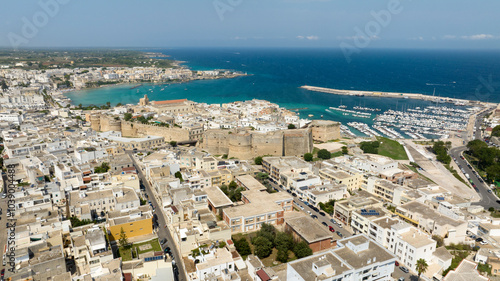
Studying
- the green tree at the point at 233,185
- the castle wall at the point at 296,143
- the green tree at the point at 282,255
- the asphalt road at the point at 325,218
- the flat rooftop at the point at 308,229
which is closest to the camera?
the green tree at the point at 282,255

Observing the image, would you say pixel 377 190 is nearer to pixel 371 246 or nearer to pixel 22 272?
pixel 371 246

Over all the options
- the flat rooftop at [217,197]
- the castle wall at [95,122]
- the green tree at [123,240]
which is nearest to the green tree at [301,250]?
the flat rooftop at [217,197]

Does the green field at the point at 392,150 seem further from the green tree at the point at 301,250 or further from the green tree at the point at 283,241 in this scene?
the green tree at the point at 301,250

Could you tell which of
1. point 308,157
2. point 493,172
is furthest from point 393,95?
point 308,157

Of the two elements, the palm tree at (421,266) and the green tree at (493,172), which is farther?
the green tree at (493,172)

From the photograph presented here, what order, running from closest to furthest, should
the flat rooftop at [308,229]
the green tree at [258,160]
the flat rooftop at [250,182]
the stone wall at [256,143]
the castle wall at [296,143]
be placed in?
the flat rooftop at [308,229]
the flat rooftop at [250,182]
the green tree at [258,160]
the stone wall at [256,143]
the castle wall at [296,143]

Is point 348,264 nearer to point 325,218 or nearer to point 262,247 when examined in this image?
point 262,247

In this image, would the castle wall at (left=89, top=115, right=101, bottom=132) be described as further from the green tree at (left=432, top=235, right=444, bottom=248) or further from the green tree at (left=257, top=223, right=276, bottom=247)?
the green tree at (left=432, top=235, right=444, bottom=248)
